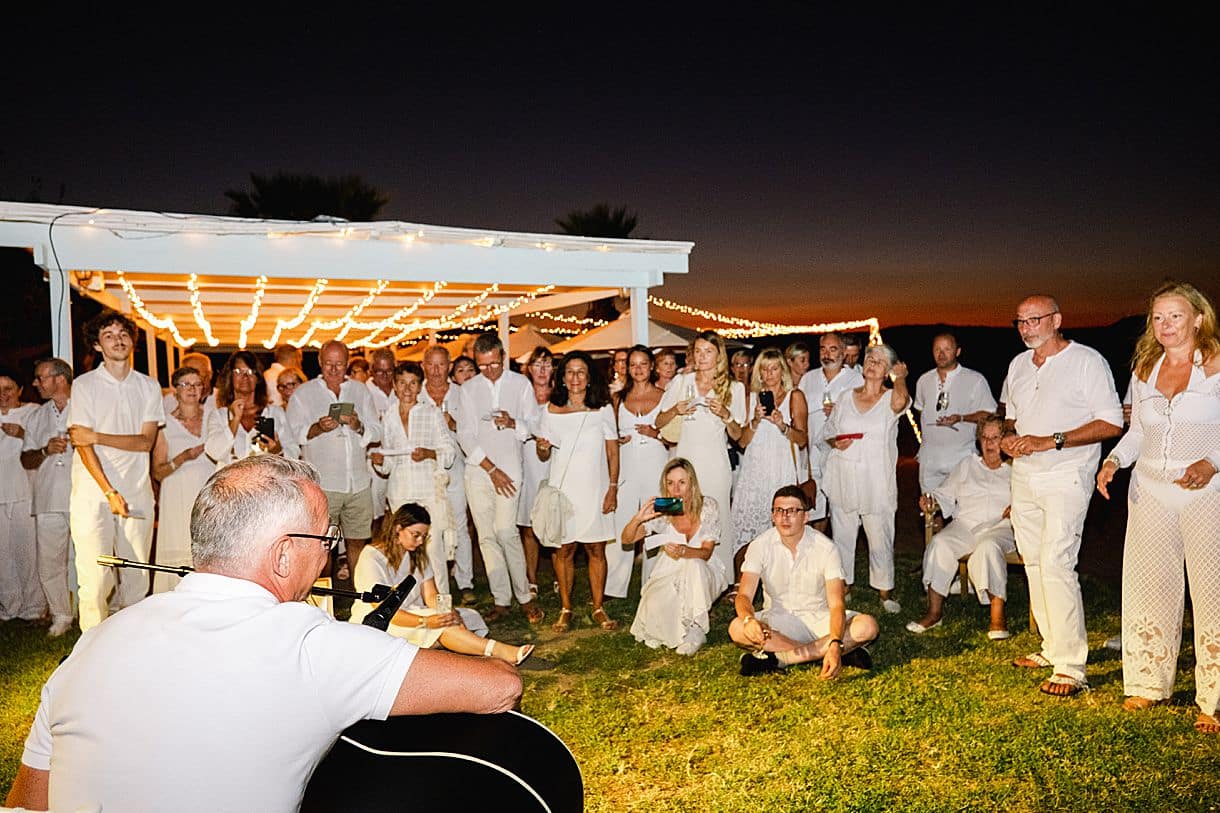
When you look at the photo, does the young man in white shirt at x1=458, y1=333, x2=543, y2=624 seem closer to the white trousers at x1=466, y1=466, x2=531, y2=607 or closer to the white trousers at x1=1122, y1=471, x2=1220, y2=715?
the white trousers at x1=466, y1=466, x2=531, y2=607

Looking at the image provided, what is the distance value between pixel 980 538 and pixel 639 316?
3566mm

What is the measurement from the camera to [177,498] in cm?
633

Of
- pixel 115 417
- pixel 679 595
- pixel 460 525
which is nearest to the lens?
pixel 115 417

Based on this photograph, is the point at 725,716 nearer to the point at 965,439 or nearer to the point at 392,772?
the point at 392,772

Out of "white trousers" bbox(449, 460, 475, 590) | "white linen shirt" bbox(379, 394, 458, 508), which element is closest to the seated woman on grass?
"white linen shirt" bbox(379, 394, 458, 508)

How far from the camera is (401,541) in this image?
5238 millimetres

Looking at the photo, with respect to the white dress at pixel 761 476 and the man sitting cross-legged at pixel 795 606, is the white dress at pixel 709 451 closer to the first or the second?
the white dress at pixel 761 476

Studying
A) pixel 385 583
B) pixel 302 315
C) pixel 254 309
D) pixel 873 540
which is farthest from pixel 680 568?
pixel 302 315

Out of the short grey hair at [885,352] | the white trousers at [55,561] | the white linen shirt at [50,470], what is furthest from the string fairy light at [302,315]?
the short grey hair at [885,352]

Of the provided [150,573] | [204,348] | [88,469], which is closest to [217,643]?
[88,469]

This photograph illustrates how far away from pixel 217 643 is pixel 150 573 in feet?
17.5

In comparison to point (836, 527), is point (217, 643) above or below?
above

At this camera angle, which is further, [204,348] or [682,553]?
[204,348]

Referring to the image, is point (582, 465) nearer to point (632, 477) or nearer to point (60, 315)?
point (632, 477)
